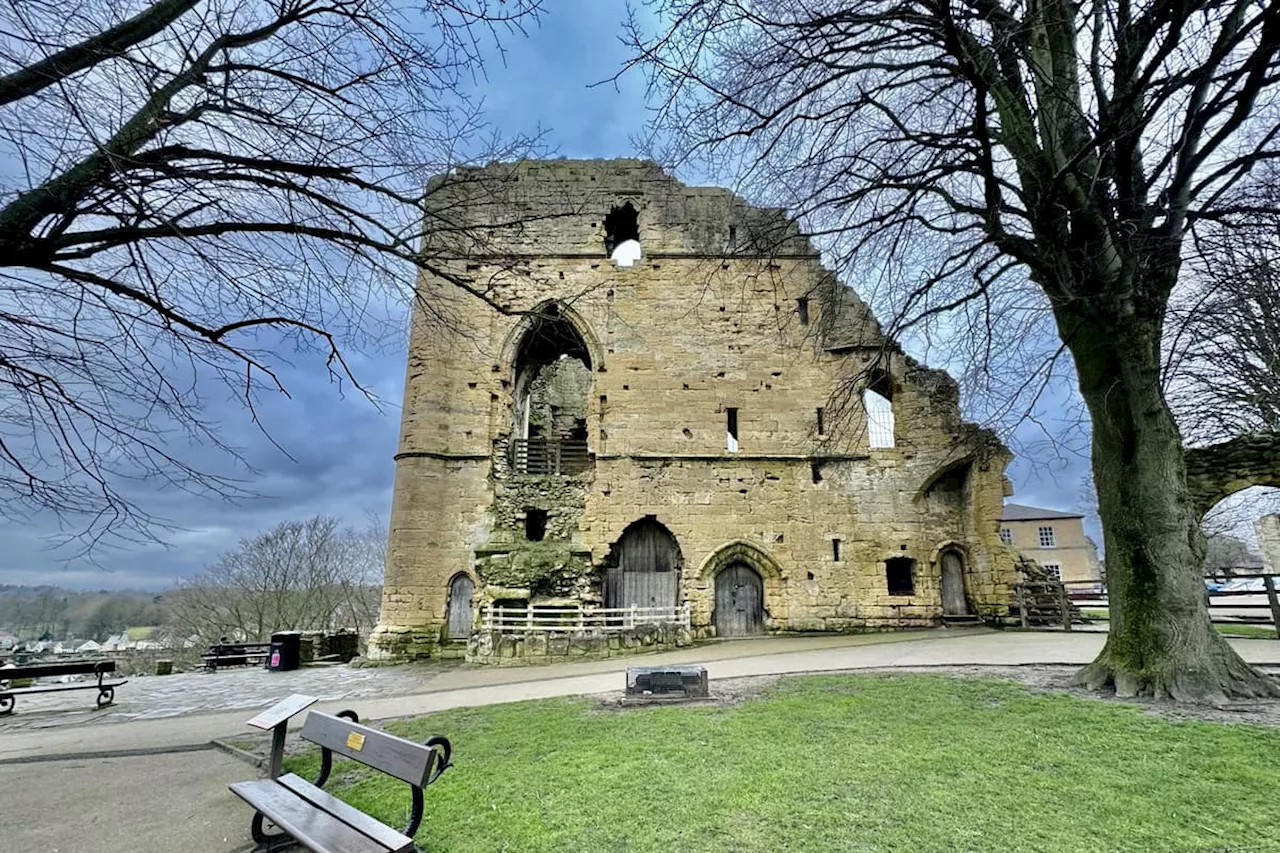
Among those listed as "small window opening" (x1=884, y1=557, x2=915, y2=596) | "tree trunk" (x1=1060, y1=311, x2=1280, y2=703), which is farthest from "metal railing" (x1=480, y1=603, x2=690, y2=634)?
"tree trunk" (x1=1060, y1=311, x2=1280, y2=703)

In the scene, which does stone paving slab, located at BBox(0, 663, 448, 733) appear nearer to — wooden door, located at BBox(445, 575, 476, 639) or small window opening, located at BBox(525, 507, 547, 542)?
wooden door, located at BBox(445, 575, 476, 639)

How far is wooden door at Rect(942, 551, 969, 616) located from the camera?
1591 centimetres

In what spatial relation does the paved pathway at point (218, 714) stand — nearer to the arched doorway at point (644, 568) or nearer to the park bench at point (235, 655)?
the park bench at point (235, 655)

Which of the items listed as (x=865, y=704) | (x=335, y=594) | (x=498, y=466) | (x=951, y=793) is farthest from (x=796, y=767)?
(x=335, y=594)

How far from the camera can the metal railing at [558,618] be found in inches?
497

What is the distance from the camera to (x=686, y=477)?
16062 mm

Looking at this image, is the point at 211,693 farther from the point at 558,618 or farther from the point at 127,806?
the point at 127,806

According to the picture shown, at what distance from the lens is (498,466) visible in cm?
1605

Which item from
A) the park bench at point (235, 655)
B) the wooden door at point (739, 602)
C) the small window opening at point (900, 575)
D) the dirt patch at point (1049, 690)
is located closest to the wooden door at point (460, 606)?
the park bench at point (235, 655)

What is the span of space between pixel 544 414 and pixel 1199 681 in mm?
19262

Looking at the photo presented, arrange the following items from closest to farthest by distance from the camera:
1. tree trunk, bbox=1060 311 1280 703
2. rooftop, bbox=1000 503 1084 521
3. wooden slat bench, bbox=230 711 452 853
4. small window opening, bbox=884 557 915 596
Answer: wooden slat bench, bbox=230 711 452 853 < tree trunk, bbox=1060 311 1280 703 < small window opening, bbox=884 557 915 596 < rooftop, bbox=1000 503 1084 521

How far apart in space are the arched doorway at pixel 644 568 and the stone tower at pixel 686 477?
0.04m

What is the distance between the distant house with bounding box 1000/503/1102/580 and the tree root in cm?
4347

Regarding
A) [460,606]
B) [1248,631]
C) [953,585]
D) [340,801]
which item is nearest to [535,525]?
[460,606]
